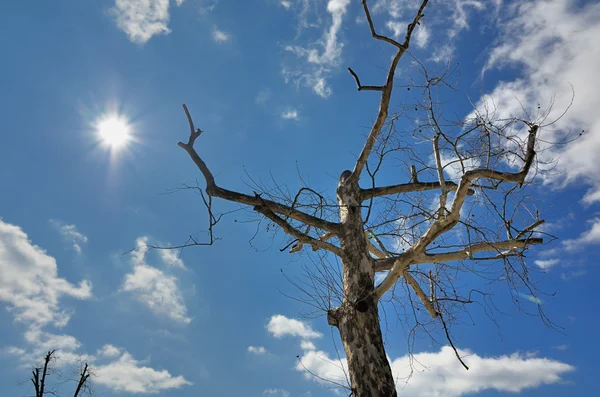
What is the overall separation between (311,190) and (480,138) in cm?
201

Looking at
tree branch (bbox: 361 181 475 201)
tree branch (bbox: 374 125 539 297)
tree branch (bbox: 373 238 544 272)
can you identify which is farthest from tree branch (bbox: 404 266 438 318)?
tree branch (bbox: 361 181 475 201)

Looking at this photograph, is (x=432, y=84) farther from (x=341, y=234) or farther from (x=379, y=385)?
(x=379, y=385)

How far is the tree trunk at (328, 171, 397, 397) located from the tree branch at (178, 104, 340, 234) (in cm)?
26

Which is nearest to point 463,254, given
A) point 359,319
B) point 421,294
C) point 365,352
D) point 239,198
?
point 421,294

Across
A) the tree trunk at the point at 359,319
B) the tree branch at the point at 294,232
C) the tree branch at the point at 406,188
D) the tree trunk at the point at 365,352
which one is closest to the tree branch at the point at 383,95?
the tree branch at the point at 406,188

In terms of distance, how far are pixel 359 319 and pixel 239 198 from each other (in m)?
1.94

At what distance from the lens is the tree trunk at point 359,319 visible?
3715mm

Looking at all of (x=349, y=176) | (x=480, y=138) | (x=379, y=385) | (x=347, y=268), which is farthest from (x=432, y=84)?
(x=379, y=385)

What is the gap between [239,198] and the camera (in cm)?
490

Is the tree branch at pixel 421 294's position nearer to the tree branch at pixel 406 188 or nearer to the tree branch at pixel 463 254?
the tree branch at pixel 463 254

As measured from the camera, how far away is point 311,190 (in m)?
5.17

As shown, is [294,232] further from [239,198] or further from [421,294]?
[421,294]

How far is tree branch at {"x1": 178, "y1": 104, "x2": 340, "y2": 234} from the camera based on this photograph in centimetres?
487

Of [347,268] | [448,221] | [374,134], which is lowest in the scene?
[347,268]
